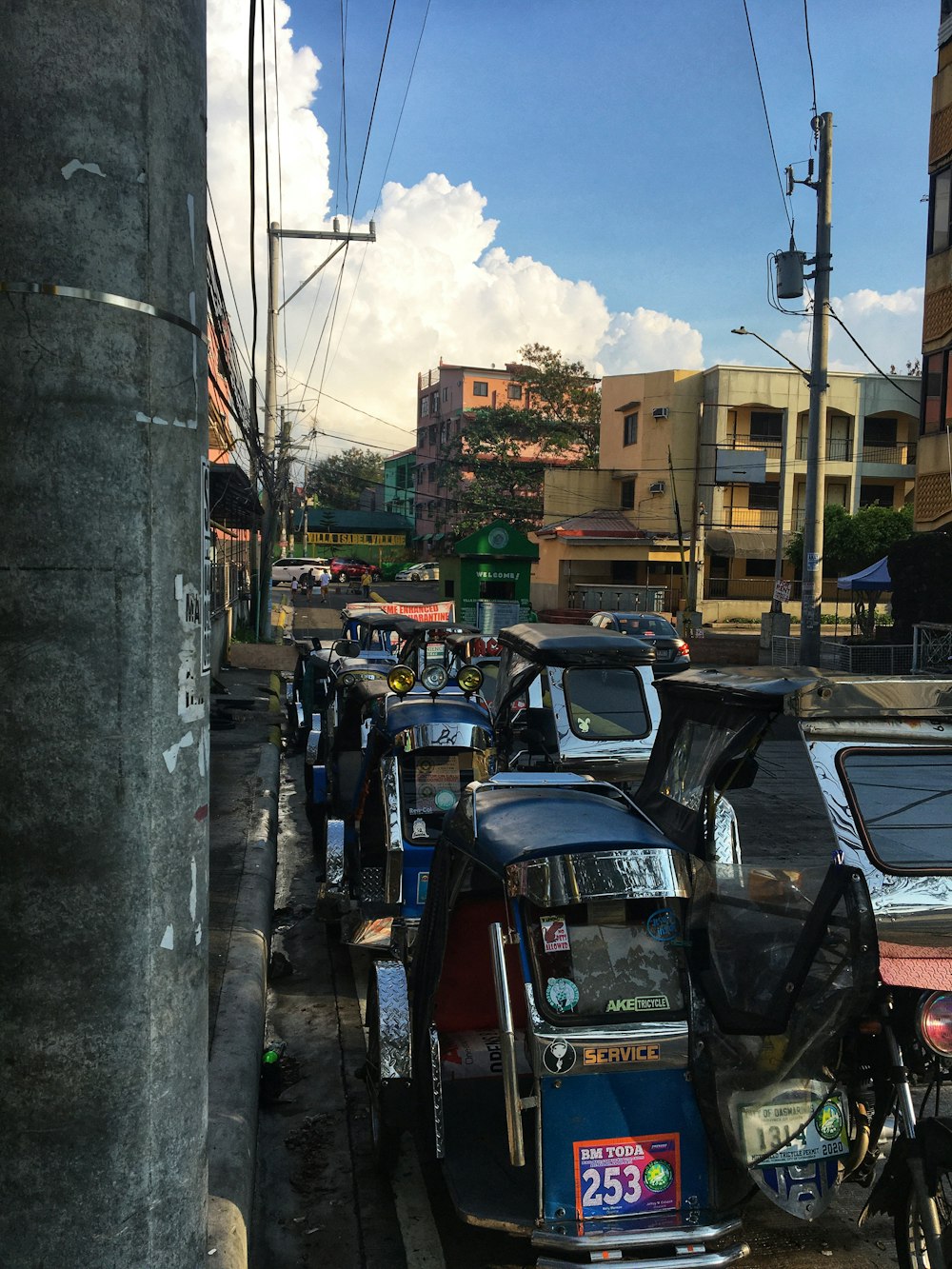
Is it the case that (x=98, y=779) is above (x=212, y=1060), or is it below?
above

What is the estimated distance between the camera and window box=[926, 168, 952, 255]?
78.7ft

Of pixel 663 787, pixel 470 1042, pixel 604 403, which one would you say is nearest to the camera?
pixel 470 1042

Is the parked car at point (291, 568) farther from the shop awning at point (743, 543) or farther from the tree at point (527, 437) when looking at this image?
the shop awning at point (743, 543)

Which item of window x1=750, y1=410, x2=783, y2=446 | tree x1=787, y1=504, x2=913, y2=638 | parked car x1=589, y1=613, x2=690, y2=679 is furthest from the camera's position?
window x1=750, y1=410, x2=783, y2=446

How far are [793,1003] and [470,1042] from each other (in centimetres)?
183

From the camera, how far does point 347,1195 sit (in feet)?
15.7

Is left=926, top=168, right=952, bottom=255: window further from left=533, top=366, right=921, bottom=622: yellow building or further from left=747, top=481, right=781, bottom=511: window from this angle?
left=747, top=481, right=781, bottom=511: window

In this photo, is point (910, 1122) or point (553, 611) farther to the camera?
point (553, 611)

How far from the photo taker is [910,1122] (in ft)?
11.3

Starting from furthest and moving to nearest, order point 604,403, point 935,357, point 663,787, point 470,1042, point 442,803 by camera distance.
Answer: point 604,403
point 935,357
point 442,803
point 663,787
point 470,1042

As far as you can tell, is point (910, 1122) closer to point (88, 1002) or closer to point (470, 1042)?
point (470, 1042)

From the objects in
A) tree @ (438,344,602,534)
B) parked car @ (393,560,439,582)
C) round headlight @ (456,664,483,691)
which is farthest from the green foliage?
parked car @ (393,560,439,582)

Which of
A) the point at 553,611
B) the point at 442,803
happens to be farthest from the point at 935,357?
the point at 442,803

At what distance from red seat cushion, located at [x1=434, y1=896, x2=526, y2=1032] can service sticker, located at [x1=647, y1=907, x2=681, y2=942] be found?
727mm
